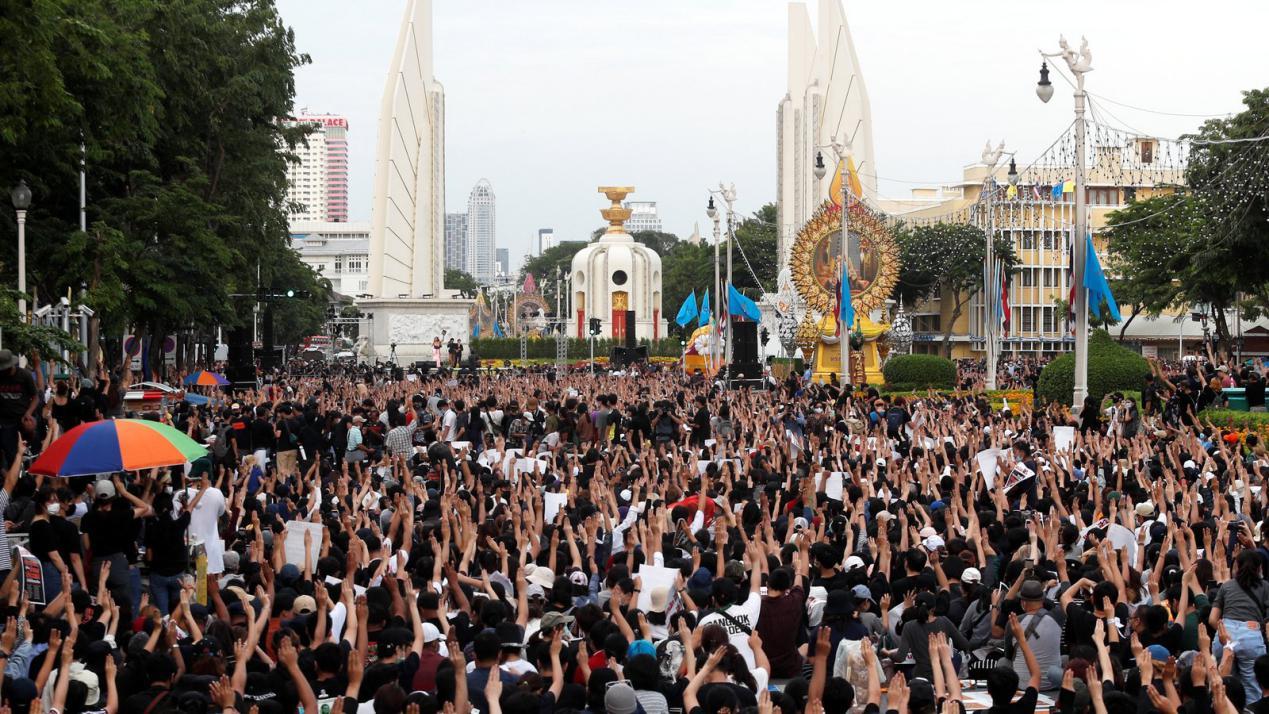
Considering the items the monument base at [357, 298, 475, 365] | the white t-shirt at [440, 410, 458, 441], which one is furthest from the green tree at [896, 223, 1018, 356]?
the white t-shirt at [440, 410, 458, 441]

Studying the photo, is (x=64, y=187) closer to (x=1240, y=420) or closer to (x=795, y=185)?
(x=1240, y=420)

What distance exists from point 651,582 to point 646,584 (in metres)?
0.04

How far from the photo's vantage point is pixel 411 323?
6600 cm

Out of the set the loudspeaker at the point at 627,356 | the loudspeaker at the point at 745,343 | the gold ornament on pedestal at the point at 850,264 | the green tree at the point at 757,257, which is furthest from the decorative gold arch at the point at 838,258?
the green tree at the point at 757,257

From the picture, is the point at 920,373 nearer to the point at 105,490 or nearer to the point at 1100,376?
the point at 1100,376

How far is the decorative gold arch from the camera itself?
4241 cm

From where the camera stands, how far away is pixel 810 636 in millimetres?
9039

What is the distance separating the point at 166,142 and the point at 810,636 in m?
26.5

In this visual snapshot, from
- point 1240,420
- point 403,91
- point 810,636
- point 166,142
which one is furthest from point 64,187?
point 403,91

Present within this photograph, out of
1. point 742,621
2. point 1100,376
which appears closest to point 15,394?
point 742,621

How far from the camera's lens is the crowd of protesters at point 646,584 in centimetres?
725

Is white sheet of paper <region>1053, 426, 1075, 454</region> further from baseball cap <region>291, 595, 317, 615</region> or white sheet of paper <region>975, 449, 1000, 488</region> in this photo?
baseball cap <region>291, 595, 317, 615</region>

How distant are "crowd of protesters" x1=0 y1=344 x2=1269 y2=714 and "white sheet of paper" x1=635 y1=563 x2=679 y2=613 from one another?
1 centimetres

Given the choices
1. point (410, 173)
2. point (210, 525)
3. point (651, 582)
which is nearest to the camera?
point (651, 582)
